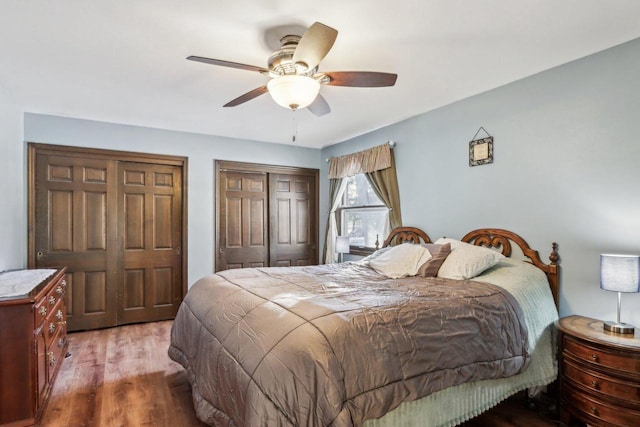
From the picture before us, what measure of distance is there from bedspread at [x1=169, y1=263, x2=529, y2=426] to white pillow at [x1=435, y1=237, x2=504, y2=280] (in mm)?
222

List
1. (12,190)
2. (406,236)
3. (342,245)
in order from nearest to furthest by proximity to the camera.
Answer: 1. (12,190)
2. (406,236)
3. (342,245)

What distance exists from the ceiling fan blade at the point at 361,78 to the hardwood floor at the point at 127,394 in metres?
2.31

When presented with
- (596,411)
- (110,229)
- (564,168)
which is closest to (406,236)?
(564,168)

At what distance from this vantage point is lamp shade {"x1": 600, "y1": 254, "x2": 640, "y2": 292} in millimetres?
2037

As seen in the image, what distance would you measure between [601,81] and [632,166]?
0.65m

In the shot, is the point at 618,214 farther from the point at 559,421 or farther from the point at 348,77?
the point at 348,77

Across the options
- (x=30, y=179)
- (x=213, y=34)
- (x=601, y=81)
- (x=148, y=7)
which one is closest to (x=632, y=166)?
(x=601, y=81)

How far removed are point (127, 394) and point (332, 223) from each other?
11.2 ft

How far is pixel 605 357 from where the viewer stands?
6.68ft

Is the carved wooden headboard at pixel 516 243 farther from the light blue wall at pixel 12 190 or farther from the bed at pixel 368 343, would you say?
the light blue wall at pixel 12 190

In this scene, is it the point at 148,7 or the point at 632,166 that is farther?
the point at 632,166

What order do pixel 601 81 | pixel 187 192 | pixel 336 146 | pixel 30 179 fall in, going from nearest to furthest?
1. pixel 601 81
2. pixel 30 179
3. pixel 187 192
4. pixel 336 146

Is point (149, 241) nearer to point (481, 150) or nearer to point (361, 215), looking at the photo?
Answer: point (361, 215)

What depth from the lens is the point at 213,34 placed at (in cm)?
223
